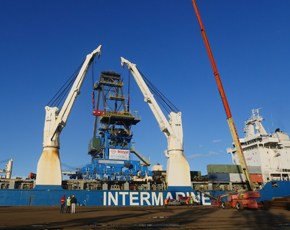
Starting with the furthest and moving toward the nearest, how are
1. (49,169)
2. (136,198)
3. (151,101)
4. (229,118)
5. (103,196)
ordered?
(229,118) < (151,101) < (136,198) < (103,196) < (49,169)

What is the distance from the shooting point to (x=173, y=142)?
3369 cm

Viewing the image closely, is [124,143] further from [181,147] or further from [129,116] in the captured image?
[181,147]

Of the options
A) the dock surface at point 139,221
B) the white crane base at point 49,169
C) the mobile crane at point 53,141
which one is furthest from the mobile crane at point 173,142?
the dock surface at point 139,221

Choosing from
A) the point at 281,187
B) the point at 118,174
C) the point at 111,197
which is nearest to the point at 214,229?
the point at 111,197

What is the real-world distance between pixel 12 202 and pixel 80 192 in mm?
7657

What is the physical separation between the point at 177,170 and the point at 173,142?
12.7 feet

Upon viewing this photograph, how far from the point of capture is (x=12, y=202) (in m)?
27.6

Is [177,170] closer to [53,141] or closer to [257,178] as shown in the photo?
[257,178]

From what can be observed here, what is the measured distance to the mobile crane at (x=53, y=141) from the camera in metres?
28.8

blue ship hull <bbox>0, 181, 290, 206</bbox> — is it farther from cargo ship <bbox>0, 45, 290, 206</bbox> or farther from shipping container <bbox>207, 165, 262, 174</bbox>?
shipping container <bbox>207, 165, 262, 174</bbox>

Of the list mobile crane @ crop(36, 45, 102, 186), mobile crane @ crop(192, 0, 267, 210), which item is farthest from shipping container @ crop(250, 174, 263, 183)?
mobile crane @ crop(36, 45, 102, 186)

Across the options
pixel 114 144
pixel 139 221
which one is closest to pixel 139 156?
pixel 114 144

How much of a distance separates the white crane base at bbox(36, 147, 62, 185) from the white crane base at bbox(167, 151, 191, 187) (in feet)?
46.9

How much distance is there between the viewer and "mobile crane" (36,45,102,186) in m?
28.8
